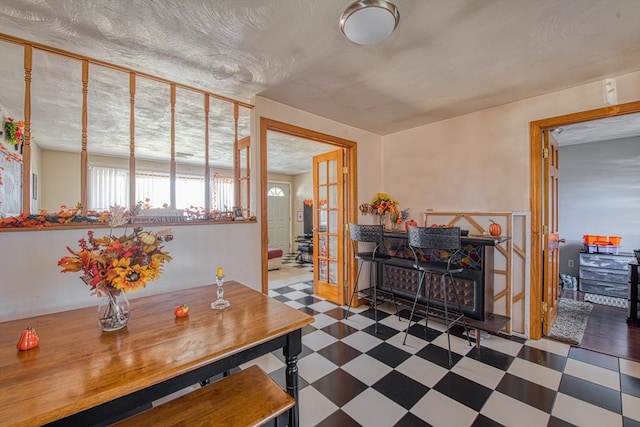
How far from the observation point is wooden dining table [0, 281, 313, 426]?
771 mm

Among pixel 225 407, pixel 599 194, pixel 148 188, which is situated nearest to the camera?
pixel 225 407

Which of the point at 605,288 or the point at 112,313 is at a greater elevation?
the point at 112,313

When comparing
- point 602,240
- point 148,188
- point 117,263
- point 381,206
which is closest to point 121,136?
point 148,188

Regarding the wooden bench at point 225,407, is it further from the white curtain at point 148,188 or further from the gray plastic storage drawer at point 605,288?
the gray plastic storage drawer at point 605,288

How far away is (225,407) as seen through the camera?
110cm

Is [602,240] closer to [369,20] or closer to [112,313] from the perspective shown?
[369,20]

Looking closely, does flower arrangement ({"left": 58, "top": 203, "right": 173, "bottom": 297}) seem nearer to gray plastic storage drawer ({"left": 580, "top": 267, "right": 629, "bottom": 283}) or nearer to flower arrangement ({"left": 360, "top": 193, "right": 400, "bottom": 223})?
flower arrangement ({"left": 360, "top": 193, "right": 400, "bottom": 223})

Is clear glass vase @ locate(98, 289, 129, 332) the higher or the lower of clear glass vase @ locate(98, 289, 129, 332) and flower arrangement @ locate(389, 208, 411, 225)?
the lower

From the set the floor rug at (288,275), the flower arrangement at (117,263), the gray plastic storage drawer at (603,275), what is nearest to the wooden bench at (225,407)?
the flower arrangement at (117,263)

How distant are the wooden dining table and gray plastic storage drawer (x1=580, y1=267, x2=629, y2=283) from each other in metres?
4.94

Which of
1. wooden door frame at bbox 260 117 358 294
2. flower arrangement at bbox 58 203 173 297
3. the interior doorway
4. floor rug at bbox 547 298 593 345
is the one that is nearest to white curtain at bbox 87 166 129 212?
the interior doorway

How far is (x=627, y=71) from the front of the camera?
2.11 meters

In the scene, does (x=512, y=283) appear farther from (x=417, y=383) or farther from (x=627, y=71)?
(x=627, y=71)

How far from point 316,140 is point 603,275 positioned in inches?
182
